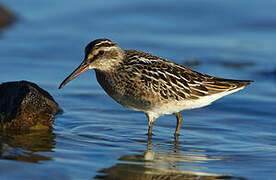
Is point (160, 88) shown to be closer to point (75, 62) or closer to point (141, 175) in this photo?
point (141, 175)

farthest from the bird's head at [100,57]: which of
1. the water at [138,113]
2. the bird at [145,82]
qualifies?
the water at [138,113]

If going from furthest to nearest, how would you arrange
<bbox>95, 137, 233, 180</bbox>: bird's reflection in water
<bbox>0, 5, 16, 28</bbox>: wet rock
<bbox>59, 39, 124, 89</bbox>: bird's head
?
1. <bbox>0, 5, 16, 28</bbox>: wet rock
2. <bbox>59, 39, 124, 89</bbox>: bird's head
3. <bbox>95, 137, 233, 180</bbox>: bird's reflection in water

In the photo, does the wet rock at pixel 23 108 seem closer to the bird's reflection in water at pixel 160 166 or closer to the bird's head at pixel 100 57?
the bird's head at pixel 100 57

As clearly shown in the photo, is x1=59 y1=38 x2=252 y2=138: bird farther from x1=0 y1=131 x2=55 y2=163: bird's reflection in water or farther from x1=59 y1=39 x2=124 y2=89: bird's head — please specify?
x1=0 y1=131 x2=55 y2=163: bird's reflection in water

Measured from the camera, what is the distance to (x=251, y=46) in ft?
55.1

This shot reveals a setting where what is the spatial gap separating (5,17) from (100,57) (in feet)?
33.5

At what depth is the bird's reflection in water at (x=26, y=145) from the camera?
27.8ft

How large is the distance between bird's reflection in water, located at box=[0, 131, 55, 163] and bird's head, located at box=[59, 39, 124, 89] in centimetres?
138

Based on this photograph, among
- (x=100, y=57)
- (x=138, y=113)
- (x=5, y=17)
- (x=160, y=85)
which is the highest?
(x=5, y=17)

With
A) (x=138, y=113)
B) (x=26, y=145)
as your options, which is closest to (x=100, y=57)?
(x=26, y=145)

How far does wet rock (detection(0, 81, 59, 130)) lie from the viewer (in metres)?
Answer: 10.0

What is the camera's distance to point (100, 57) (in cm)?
992

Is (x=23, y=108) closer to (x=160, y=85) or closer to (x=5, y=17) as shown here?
(x=160, y=85)

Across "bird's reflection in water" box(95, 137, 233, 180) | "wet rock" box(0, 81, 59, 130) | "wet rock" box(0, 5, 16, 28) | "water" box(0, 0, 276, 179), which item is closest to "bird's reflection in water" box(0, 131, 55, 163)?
"water" box(0, 0, 276, 179)
